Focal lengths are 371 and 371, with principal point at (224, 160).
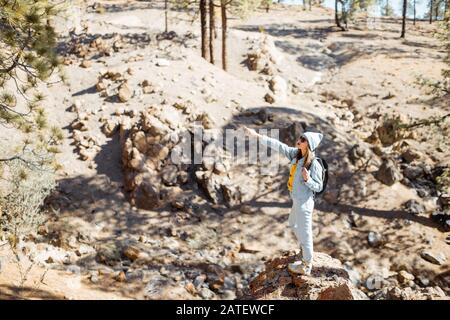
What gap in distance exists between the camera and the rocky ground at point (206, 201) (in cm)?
839

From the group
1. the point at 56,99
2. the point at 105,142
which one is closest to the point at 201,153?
the point at 105,142

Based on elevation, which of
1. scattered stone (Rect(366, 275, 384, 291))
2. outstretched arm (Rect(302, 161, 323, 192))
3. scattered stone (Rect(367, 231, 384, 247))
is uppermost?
outstretched arm (Rect(302, 161, 323, 192))

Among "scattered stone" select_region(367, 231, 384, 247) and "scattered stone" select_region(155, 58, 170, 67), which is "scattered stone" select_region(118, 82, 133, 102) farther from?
"scattered stone" select_region(367, 231, 384, 247)

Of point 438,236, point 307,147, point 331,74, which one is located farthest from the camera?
point 331,74

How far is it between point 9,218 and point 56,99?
7.30m

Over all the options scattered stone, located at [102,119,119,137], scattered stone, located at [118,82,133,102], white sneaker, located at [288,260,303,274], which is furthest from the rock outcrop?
scattered stone, located at [118,82,133,102]

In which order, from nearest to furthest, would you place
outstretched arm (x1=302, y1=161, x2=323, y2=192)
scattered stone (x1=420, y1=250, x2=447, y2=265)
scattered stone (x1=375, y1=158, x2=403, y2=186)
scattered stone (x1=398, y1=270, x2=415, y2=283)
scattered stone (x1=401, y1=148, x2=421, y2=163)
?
1. outstretched arm (x1=302, y1=161, x2=323, y2=192)
2. scattered stone (x1=398, y1=270, x2=415, y2=283)
3. scattered stone (x1=420, y1=250, x2=447, y2=265)
4. scattered stone (x1=375, y1=158, x2=403, y2=186)
5. scattered stone (x1=401, y1=148, x2=421, y2=163)

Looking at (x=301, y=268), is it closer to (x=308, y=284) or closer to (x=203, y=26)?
(x=308, y=284)

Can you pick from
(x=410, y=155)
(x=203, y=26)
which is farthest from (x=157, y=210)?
(x=203, y=26)

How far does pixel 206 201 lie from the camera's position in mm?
Result: 11953

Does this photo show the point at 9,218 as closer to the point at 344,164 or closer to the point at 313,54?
the point at 344,164

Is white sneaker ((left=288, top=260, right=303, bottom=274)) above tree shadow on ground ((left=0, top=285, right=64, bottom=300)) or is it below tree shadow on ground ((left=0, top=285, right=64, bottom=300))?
above

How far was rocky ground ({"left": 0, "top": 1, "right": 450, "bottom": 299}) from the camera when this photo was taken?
839cm

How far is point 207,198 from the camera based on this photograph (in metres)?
12.0
